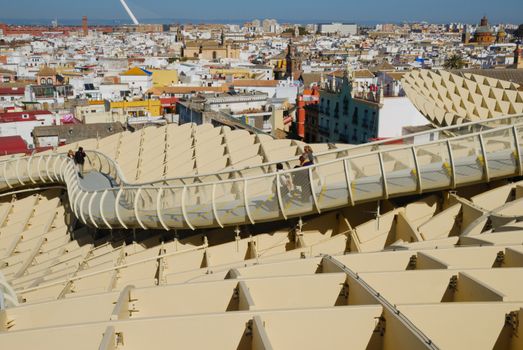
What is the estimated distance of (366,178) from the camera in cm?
994

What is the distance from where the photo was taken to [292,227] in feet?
34.9

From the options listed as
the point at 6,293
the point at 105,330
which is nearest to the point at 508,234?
the point at 105,330

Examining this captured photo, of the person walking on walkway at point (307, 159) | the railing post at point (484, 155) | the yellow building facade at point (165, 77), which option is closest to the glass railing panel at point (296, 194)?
the person walking on walkway at point (307, 159)

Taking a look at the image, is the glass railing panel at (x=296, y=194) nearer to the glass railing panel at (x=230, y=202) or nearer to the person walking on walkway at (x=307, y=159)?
the person walking on walkway at (x=307, y=159)

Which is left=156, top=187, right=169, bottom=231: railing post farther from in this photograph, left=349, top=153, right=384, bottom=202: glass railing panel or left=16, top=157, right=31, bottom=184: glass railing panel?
left=16, top=157, right=31, bottom=184: glass railing panel

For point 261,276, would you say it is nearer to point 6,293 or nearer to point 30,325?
point 30,325

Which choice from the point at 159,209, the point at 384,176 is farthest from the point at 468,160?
the point at 159,209

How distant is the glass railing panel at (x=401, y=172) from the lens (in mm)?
9859

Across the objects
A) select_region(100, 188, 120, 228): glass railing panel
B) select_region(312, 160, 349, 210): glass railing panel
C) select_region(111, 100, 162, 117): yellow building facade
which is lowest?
select_region(111, 100, 162, 117): yellow building facade

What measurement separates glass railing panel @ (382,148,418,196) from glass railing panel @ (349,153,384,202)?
15cm

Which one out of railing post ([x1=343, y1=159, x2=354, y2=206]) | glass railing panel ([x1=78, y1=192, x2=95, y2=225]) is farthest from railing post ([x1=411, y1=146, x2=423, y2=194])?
glass railing panel ([x1=78, y1=192, x2=95, y2=225])

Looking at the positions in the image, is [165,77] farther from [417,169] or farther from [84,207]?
[417,169]

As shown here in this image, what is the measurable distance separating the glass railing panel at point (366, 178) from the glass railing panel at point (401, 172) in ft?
Result: 0.50

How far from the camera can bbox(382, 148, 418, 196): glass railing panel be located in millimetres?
9859
